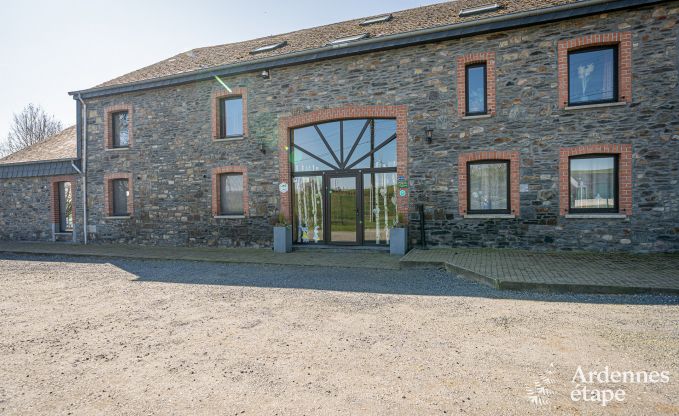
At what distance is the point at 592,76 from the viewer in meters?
9.24

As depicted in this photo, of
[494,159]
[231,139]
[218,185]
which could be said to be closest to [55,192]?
[218,185]

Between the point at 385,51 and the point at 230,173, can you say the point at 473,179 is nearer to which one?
the point at 385,51

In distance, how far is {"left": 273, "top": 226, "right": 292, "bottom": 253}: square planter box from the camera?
36.4 ft

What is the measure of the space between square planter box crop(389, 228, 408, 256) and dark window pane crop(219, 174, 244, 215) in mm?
5204

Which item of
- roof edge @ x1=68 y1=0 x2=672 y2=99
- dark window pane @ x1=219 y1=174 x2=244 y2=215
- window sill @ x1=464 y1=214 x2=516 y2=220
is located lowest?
window sill @ x1=464 y1=214 x2=516 y2=220

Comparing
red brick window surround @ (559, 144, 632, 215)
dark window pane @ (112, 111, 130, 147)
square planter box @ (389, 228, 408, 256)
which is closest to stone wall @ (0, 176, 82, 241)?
dark window pane @ (112, 111, 130, 147)

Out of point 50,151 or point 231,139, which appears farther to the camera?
point 50,151

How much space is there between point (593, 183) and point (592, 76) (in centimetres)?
267

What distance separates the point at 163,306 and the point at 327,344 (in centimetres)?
298

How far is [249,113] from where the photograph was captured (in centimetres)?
1205

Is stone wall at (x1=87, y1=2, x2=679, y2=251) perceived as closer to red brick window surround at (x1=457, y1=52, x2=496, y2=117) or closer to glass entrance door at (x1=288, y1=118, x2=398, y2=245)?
red brick window surround at (x1=457, y1=52, x2=496, y2=117)

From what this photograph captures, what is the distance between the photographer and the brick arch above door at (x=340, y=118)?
10.4m

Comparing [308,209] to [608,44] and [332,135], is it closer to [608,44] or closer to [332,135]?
[332,135]

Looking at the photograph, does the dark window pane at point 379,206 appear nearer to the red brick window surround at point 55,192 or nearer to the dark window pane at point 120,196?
the dark window pane at point 120,196
